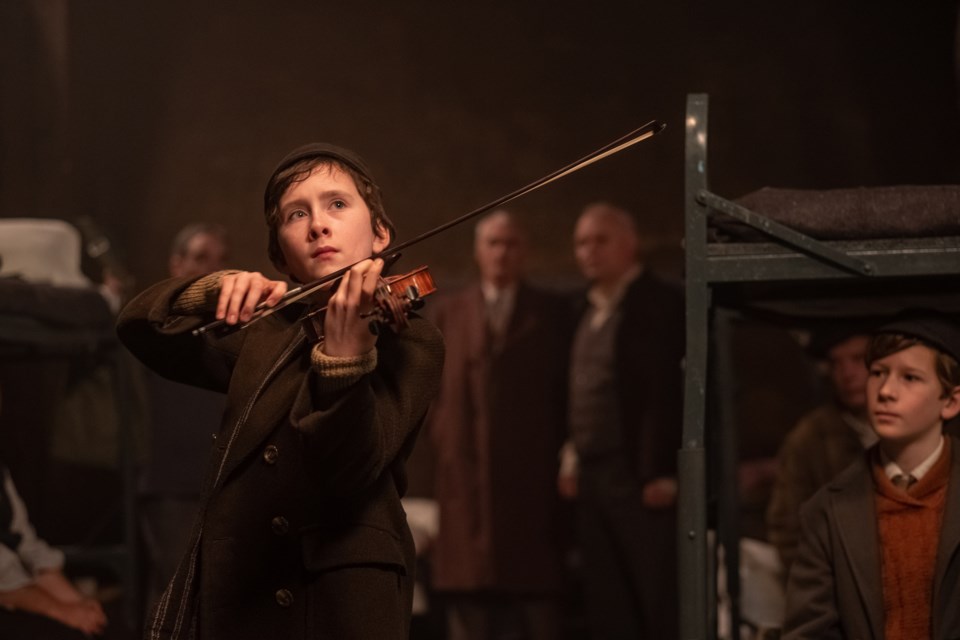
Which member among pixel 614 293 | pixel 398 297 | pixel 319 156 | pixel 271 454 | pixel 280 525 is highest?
pixel 614 293

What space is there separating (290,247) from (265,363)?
19cm

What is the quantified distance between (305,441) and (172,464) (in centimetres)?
327

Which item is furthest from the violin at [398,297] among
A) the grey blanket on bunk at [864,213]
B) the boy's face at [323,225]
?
the grey blanket on bunk at [864,213]

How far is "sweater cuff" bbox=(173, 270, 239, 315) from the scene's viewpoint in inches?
76.2

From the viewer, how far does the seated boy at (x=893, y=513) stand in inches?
93.4

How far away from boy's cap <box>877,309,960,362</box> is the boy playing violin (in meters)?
1.06

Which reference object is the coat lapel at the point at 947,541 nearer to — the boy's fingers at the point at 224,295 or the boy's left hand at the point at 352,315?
the boy's left hand at the point at 352,315

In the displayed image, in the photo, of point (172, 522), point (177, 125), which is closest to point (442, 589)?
point (172, 522)

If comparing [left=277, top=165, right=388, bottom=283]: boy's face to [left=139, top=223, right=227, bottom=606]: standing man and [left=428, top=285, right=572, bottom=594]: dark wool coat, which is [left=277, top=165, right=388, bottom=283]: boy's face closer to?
[left=139, top=223, right=227, bottom=606]: standing man

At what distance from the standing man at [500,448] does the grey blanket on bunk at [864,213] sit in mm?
2632

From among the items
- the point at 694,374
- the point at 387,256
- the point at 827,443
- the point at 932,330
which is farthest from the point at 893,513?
the point at 827,443

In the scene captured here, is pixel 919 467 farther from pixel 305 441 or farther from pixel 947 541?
pixel 305 441

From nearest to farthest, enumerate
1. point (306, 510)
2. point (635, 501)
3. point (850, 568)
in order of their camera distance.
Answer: point (306, 510) → point (850, 568) → point (635, 501)

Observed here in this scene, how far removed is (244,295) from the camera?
6.01ft
